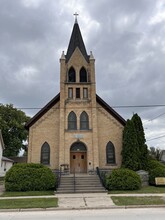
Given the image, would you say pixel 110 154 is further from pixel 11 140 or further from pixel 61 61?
pixel 11 140

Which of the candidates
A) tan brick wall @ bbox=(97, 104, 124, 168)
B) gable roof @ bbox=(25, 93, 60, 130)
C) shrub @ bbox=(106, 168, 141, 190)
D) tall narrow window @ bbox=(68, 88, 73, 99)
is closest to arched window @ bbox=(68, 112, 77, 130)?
tall narrow window @ bbox=(68, 88, 73, 99)

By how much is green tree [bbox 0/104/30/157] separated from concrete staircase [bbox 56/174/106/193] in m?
27.4

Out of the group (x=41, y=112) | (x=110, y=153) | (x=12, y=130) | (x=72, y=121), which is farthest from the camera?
(x=12, y=130)

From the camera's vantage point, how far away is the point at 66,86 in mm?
23719

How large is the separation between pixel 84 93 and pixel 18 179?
36.3 feet

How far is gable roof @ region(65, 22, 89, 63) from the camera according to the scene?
25.6m

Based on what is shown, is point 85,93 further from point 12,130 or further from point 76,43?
point 12,130

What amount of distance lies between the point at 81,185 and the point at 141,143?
7482 millimetres

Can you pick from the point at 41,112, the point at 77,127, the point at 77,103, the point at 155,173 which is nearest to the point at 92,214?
the point at 155,173

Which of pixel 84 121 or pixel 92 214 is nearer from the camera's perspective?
pixel 92 214

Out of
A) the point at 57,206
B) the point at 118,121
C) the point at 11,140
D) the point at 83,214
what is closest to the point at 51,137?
the point at 118,121

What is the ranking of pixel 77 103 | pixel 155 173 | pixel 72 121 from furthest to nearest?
pixel 77 103, pixel 72 121, pixel 155 173

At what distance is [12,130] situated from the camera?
4469cm

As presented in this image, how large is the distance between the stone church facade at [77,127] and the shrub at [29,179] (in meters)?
4.12
